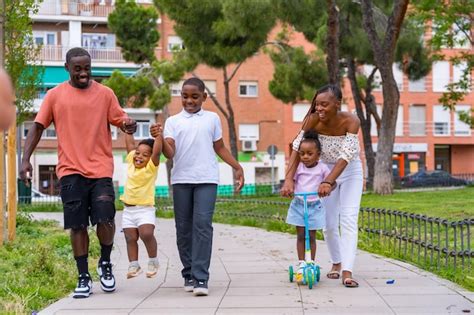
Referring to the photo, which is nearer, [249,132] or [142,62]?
[142,62]

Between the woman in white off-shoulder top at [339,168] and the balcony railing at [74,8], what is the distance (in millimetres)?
42898

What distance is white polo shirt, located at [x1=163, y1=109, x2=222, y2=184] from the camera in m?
6.95

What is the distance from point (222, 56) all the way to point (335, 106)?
19271mm

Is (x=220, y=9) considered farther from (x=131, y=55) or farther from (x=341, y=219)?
(x=341, y=219)

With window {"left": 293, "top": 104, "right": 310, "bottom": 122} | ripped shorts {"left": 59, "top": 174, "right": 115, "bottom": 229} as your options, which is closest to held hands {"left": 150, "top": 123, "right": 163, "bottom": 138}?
ripped shorts {"left": 59, "top": 174, "right": 115, "bottom": 229}

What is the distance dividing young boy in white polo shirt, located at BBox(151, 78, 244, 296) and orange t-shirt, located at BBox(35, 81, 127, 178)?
48 centimetres

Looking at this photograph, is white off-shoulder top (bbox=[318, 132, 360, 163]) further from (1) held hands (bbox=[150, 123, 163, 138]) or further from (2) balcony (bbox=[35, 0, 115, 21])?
(2) balcony (bbox=[35, 0, 115, 21])

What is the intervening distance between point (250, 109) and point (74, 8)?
Result: 42.9 ft

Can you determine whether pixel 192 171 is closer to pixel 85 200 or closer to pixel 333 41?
pixel 85 200

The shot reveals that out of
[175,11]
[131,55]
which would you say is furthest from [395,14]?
[131,55]

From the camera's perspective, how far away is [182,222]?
23.2ft

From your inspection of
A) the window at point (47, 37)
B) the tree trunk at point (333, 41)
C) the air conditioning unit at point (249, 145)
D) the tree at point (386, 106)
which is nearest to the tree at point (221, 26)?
the tree at point (386, 106)

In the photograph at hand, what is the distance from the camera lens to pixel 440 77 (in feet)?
192

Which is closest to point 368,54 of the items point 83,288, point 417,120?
point 83,288
